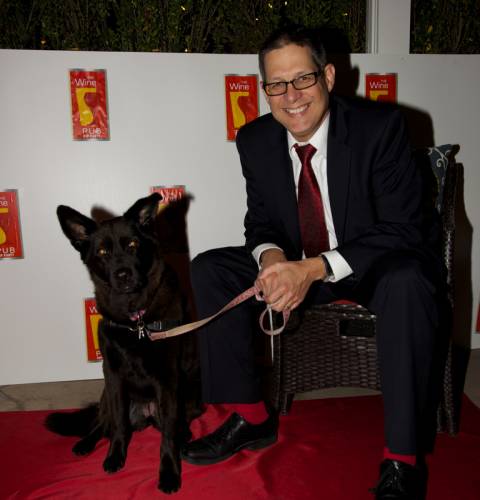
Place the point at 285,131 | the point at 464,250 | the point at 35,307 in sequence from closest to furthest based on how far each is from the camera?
the point at 285,131
the point at 35,307
the point at 464,250

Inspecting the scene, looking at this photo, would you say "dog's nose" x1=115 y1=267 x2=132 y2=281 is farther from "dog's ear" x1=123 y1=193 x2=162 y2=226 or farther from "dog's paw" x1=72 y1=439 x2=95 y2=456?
"dog's paw" x1=72 y1=439 x2=95 y2=456

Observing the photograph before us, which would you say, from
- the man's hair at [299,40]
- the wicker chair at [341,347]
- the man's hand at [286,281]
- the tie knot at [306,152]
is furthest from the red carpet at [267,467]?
the man's hair at [299,40]

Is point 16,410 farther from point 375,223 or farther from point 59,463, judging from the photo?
point 375,223

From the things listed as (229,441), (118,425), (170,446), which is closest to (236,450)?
(229,441)

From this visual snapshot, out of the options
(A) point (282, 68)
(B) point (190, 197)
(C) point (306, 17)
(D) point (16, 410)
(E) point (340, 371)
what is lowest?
(D) point (16, 410)

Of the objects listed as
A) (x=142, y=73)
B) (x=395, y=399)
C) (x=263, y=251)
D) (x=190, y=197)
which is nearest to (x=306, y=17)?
(x=142, y=73)

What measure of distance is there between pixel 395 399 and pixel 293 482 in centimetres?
44

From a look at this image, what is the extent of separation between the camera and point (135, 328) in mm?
1704

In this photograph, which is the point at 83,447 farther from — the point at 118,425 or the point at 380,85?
the point at 380,85

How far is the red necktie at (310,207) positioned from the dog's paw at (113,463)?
991mm

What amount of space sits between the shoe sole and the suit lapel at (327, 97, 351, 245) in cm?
79

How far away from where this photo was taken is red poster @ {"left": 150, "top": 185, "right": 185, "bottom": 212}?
2404 millimetres

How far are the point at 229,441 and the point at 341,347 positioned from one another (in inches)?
22.2

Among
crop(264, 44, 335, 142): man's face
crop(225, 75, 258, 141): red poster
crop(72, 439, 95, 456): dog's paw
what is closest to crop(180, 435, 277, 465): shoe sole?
crop(72, 439, 95, 456): dog's paw
